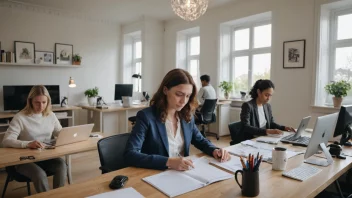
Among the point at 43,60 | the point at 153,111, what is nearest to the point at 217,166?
the point at 153,111

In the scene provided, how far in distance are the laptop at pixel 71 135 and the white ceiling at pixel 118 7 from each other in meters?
3.86

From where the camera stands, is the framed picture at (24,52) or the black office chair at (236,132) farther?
the framed picture at (24,52)

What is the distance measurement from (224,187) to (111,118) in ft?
13.6

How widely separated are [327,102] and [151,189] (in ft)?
13.6

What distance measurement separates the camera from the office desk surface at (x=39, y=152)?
1.75m

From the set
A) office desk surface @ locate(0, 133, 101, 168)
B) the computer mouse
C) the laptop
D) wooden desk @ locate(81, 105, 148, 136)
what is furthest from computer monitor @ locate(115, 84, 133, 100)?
the computer mouse

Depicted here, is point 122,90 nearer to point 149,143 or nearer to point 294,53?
point 294,53

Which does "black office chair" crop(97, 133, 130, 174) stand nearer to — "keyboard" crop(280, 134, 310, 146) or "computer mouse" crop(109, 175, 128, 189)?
"computer mouse" crop(109, 175, 128, 189)

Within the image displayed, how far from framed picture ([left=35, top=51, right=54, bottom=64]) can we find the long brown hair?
5.09 metres

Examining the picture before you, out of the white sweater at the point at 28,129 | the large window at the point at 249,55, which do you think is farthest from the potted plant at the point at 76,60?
the white sweater at the point at 28,129

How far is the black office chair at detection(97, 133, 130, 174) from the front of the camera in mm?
1741

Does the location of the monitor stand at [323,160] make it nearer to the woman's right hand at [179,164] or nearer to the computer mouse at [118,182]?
the woman's right hand at [179,164]

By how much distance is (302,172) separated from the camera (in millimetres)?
1428

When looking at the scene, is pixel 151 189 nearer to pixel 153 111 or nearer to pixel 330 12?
pixel 153 111
